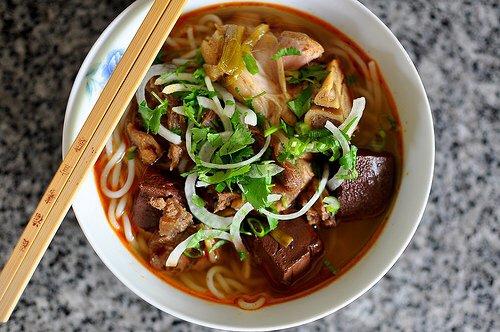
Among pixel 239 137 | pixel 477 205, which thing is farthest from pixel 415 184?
pixel 239 137

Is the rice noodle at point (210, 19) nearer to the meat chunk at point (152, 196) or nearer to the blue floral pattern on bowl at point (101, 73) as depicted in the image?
the blue floral pattern on bowl at point (101, 73)

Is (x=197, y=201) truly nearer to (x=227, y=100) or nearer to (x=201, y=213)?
(x=201, y=213)

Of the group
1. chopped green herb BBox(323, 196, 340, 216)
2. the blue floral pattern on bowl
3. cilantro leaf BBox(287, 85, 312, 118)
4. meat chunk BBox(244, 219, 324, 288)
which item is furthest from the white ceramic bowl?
cilantro leaf BBox(287, 85, 312, 118)

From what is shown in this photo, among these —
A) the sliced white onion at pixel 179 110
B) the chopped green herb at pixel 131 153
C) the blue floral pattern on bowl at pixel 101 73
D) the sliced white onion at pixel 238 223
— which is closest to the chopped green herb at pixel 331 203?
the sliced white onion at pixel 238 223

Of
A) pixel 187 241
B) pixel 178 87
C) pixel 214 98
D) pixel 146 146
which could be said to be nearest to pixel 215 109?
pixel 214 98

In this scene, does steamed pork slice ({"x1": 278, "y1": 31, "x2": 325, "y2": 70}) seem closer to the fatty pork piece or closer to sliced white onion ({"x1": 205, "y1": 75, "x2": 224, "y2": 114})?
sliced white onion ({"x1": 205, "y1": 75, "x2": 224, "y2": 114})
